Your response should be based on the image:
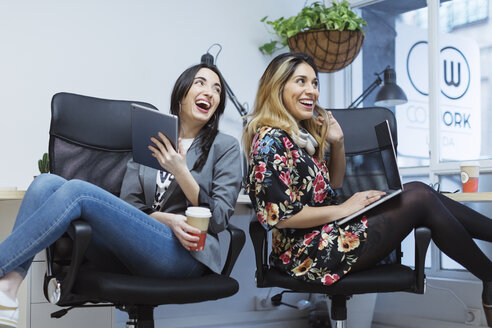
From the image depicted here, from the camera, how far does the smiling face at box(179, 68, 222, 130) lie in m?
1.86

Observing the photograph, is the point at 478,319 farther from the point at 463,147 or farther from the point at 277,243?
the point at 277,243

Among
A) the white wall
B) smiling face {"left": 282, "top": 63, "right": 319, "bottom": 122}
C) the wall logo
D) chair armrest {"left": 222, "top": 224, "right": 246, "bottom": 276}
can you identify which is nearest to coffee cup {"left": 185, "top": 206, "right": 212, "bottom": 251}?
chair armrest {"left": 222, "top": 224, "right": 246, "bottom": 276}

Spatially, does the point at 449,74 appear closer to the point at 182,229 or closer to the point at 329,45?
the point at 329,45

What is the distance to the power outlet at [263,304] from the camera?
2908mm

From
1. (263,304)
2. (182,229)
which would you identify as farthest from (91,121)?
(263,304)

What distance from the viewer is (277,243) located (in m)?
1.85

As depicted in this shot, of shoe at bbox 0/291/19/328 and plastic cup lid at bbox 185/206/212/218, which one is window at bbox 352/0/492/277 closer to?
plastic cup lid at bbox 185/206/212/218

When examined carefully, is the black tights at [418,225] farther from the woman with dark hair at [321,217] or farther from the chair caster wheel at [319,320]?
the chair caster wheel at [319,320]

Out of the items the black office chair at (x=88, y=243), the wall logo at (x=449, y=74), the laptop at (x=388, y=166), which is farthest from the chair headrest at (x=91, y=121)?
the wall logo at (x=449, y=74)

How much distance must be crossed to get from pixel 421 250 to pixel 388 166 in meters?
0.32

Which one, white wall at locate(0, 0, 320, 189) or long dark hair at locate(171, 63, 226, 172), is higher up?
white wall at locate(0, 0, 320, 189)

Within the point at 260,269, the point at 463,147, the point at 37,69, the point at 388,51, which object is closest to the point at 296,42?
the point at 388,51

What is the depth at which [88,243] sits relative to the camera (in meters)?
1.42

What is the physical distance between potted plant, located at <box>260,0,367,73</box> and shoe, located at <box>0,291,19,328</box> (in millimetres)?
1826
